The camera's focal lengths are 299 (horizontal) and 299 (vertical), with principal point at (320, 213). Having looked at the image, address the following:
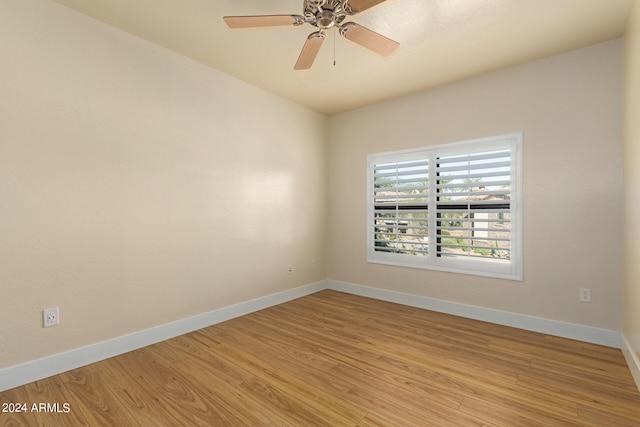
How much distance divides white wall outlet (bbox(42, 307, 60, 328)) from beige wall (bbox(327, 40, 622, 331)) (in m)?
3.46

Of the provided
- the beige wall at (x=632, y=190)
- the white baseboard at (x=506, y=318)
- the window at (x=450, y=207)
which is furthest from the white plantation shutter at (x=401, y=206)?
the beige wall at (x=632, y=190)

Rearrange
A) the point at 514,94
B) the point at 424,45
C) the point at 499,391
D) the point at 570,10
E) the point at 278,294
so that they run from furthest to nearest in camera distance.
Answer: the point at 278,294 → the point at 514,94 → the point at 424,45 → the point at 570,10 → the point at 499,391

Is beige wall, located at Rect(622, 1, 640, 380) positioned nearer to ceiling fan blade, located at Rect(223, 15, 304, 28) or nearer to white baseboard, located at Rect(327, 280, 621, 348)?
white baseboard, located at Rect(327, 280, 621, 348)

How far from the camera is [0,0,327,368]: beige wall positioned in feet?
6.66

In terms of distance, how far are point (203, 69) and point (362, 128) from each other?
216cm

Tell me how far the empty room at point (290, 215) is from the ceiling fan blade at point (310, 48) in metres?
0.03

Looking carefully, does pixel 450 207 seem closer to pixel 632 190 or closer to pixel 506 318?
pixel 506 318

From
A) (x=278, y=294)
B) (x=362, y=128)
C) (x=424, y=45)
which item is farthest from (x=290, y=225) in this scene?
(x=424, y=45)

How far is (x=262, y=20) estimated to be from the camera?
183 centimetres

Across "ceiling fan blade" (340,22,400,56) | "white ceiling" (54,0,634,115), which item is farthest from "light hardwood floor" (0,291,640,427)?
"white ceiling" (54,0,634,115)

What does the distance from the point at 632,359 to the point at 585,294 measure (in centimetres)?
67

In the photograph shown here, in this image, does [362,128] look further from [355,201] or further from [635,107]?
[635,107]

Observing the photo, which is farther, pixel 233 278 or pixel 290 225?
pixel 290 225

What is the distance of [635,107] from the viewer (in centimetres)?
204
